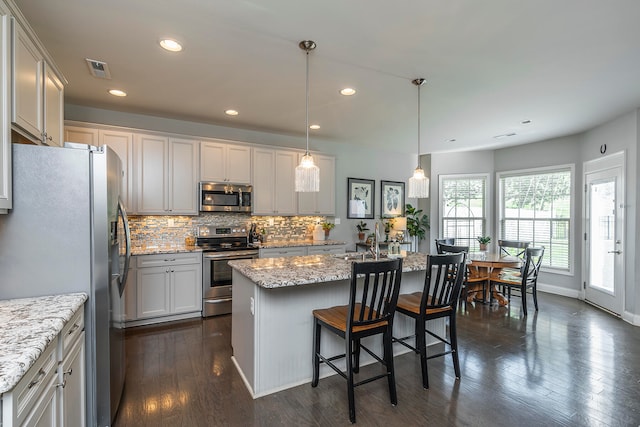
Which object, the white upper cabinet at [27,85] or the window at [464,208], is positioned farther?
the window at [464,208]

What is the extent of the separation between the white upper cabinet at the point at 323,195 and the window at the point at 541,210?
11.7 ft

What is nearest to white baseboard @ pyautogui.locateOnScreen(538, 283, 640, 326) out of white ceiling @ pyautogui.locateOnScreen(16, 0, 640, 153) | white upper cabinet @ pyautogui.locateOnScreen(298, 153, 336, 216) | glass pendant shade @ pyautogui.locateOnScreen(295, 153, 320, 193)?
white ceiling @ pyautogui.locateOnScreen(16, 0, 640, 153)

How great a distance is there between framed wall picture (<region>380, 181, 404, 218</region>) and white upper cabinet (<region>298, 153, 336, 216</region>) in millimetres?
1346

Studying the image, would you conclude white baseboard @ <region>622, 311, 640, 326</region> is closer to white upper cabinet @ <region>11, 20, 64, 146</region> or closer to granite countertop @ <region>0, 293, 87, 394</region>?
granite countertop @ <region>0, 293, 87, 394</region>

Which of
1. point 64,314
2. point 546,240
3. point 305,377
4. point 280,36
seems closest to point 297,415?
point 305,377

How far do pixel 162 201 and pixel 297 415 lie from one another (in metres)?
3.17

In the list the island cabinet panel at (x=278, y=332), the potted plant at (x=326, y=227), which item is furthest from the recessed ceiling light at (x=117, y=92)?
the potted plant at (x=326, y=227)

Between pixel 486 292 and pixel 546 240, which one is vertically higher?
pixel 546 240

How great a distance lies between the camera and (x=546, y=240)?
226 inches

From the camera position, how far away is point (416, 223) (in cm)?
681

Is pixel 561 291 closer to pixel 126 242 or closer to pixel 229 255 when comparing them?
pixel 229 255

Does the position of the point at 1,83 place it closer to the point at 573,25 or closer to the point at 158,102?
the point at 158,102

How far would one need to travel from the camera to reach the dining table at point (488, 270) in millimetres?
4445

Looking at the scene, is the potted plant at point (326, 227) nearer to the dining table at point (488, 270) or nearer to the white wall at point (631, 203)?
the dining table at point (488, 270)
